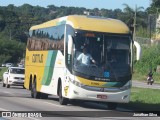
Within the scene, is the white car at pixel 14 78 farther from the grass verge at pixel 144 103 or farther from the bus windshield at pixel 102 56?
the bus windshield at pixel 102 56

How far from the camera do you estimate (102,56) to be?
2388 cm

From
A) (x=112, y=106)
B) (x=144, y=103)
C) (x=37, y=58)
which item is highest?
(x=37, y=58)

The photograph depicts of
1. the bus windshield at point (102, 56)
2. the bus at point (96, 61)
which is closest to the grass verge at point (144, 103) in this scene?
the bus at point (96, 61)

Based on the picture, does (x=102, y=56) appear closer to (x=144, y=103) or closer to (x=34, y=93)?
(x=144, y=103)

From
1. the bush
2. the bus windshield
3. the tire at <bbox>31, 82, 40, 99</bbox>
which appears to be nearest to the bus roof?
the bus windshield

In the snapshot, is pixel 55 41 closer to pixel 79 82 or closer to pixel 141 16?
pixel 79 82

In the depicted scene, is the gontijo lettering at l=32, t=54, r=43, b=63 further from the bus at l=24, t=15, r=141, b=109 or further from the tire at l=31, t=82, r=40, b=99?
the bus at l=24, t=15, r=141, b=109

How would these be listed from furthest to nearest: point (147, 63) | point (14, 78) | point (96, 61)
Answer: point (147, 63) → point (14, 78) → point (96, 61)

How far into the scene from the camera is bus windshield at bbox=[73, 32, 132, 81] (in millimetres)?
23766

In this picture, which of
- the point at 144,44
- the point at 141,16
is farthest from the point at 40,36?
Answer: the point at 141,16

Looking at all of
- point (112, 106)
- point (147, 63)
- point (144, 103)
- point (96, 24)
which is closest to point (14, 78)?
point (144, 103)

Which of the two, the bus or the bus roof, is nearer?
the bus

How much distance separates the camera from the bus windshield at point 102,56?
78.0ft

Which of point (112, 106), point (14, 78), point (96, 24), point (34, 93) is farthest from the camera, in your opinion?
point (14, 78)
